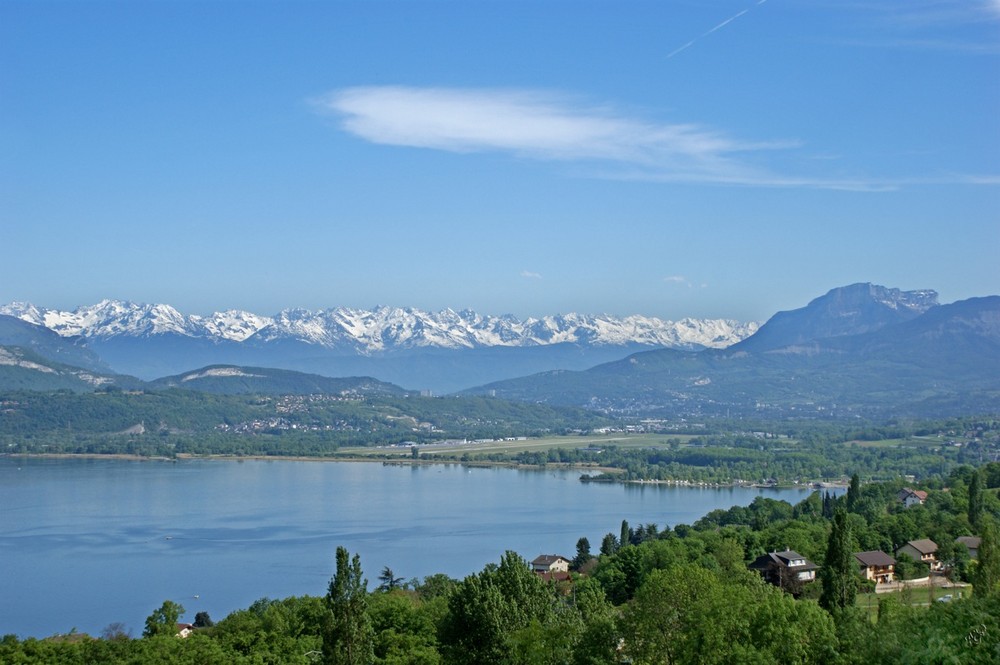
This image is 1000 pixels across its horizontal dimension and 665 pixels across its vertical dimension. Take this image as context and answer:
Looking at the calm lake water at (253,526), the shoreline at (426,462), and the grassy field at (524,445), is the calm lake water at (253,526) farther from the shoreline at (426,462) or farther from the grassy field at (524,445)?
the grassy field at (524,445)

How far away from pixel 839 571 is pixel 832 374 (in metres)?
113

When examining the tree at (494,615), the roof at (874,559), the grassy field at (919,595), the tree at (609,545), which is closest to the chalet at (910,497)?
the tree at (609,545)

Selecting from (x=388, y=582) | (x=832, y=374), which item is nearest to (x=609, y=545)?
(x=388, y=582)

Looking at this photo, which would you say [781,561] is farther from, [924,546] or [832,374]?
[832,374]

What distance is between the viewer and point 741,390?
4882 inches

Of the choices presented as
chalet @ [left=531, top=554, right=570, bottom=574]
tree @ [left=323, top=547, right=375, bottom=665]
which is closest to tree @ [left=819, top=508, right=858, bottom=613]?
tree @ [left=323, top=547, right=375, bottom=665]

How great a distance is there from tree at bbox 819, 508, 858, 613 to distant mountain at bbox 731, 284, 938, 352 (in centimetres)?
13990

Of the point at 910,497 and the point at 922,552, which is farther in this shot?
the point at 910,497

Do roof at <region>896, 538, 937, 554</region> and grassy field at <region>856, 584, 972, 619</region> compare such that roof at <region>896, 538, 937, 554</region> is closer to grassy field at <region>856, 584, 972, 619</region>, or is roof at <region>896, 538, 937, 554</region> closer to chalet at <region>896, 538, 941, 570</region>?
chalet at <region>896, 538, 941, 570</region>

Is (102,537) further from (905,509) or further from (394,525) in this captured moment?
(905,509)

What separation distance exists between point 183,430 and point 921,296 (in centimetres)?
10628

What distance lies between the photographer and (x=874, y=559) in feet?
67.6

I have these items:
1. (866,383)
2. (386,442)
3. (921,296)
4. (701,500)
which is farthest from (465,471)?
(921,296)

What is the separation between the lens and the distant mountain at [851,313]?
154 m
